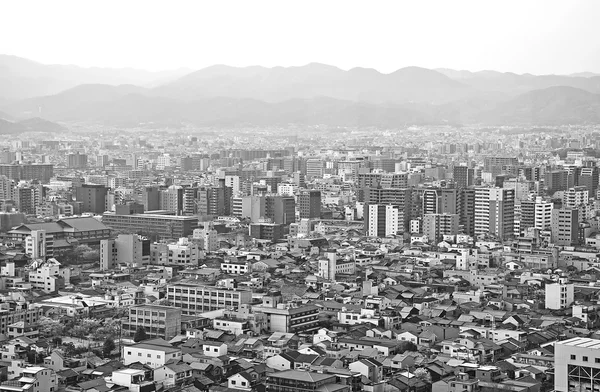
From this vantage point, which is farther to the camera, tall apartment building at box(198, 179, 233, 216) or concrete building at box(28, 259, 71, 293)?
tall apartment building at box(198, 179, 233, 216)

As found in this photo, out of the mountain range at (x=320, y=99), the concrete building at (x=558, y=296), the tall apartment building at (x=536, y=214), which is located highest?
the mountain range at (x=320, y=99)

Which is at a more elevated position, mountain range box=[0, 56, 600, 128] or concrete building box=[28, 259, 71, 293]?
mountain range box=[0, 56, 600, 128]

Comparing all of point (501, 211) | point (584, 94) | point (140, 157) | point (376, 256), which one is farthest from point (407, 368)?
point (584, 94)

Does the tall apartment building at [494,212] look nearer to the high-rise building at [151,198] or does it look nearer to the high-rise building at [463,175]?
the high-rise building at [151,198]

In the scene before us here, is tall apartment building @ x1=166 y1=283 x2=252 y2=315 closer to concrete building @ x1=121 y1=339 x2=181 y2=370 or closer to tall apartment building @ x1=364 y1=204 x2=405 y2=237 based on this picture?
concrete building @ x1=121 y1=339 x2=181 y2=370

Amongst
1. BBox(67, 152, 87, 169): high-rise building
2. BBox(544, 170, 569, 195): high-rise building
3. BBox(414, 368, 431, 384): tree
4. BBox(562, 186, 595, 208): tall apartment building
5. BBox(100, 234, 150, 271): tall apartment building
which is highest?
BBox(67, 152, 87, 169): high-rise building

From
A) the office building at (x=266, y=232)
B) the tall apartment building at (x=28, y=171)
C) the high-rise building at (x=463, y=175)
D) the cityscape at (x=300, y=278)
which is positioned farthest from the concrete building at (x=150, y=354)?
the tall apartment building at (x=28, y=171)

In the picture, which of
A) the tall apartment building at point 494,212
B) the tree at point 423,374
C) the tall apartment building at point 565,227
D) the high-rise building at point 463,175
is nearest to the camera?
the tree at point 423,374

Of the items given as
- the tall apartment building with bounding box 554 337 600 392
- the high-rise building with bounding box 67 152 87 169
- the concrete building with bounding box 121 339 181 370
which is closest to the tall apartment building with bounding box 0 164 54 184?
the high-rise building with bounding box 67 152 87 169
